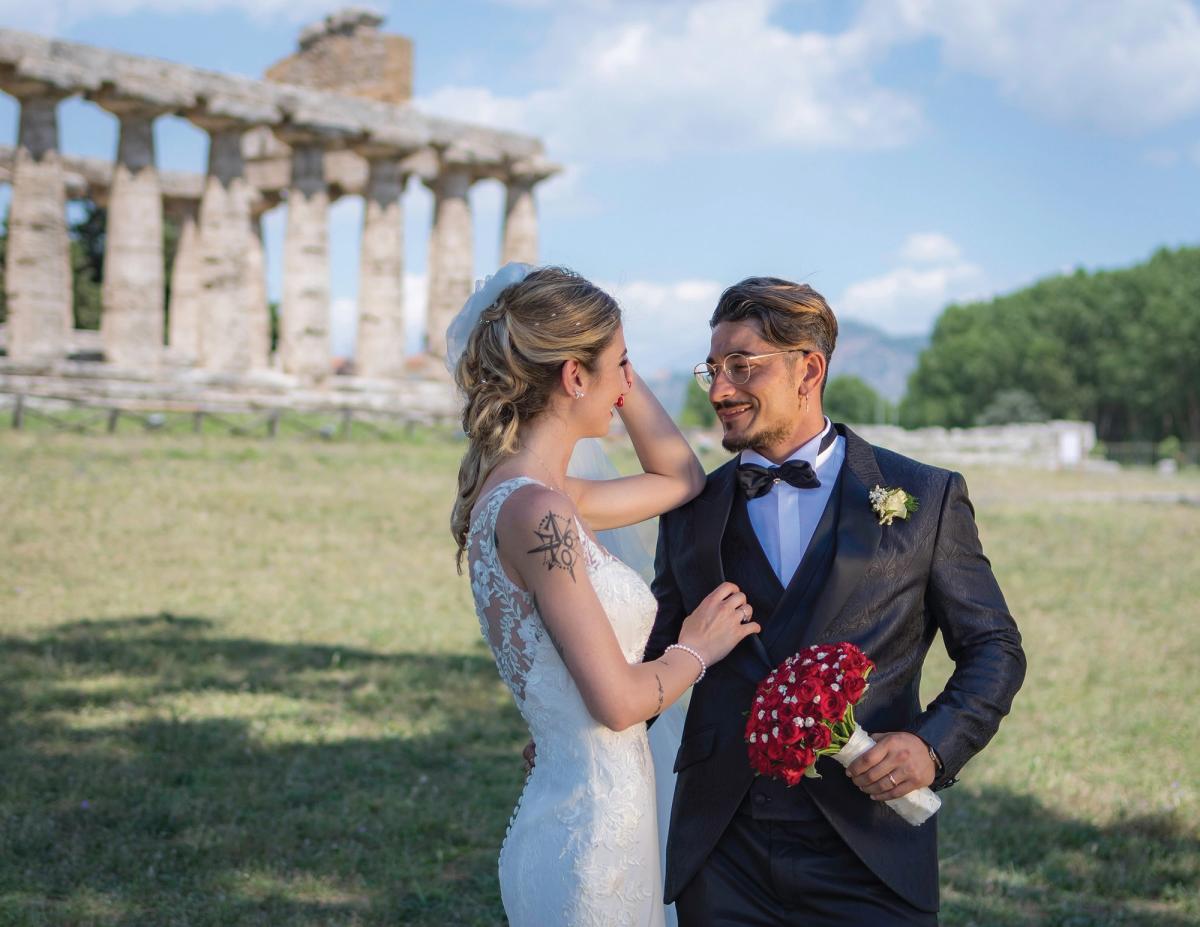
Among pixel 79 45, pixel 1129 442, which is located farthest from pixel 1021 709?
pixel 1129 442

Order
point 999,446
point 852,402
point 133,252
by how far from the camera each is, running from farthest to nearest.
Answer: point 852,402 → point 999,446 → point 133,252

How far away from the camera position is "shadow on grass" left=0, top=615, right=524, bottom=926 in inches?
230

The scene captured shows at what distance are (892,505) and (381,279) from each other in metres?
35.1

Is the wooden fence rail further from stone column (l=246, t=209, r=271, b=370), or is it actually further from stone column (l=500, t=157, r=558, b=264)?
stone column (l=500, t=157, r=558, b=264)

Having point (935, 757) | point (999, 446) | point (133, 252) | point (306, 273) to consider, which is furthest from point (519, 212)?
point (935, 757)

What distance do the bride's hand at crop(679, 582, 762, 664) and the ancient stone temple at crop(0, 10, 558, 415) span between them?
24585 mm

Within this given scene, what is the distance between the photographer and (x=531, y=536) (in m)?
3.05

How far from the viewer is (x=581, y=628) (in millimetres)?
2986

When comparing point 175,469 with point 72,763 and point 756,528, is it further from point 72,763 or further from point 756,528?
point 756,528

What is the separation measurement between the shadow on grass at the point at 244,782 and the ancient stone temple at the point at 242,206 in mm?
17224

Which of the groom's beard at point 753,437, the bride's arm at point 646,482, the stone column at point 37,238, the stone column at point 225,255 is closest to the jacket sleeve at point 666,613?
the bride's arm at point 646,482

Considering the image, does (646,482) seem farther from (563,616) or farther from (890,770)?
(890,770)

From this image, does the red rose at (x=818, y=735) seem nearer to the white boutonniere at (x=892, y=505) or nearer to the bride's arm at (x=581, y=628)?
the bride's arm at (x=581, y=628)

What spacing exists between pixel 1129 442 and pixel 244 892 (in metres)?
75.1
